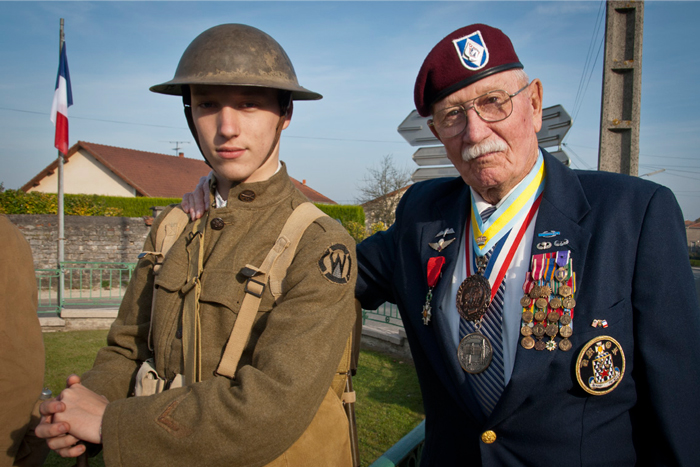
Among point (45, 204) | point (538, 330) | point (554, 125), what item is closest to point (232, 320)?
point (538, 330)

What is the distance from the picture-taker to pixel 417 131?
5.07 m

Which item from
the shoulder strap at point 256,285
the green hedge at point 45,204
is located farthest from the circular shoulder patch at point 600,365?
the green hedge at point 45,204

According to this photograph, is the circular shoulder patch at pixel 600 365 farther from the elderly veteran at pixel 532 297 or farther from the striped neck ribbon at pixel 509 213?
the striped neck ribbon at pixel 509 213

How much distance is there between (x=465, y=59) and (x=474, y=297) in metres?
0.91

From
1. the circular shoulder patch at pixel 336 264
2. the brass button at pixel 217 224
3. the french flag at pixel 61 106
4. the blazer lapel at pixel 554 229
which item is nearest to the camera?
the blazer lapel at pixel 554 229

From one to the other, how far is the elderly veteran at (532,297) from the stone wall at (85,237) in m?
17.0

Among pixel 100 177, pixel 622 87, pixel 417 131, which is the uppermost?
pixel 100 177

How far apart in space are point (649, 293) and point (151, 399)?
1.60 m

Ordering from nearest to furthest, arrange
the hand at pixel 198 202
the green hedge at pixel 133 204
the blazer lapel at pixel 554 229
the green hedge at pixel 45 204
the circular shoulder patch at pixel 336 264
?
the blazer lapel at pixel 554 229, the circular shoulder patch at pixel 336 264, the hand at pixel 198 202, the green hedge at pixel 45 204, the green hedge at pixel 133 204

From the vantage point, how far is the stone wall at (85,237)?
16109 millimetres

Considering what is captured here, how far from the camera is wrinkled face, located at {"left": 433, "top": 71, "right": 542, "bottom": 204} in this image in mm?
1847

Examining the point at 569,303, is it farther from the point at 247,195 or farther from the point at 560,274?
the point at 247,195

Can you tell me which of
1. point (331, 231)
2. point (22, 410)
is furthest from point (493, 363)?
point (22, 410)

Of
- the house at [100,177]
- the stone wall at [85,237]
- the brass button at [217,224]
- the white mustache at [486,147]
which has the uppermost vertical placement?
the house at [100,177]
